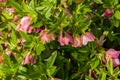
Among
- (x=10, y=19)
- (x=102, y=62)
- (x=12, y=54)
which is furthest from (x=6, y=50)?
(x=102, y=62)

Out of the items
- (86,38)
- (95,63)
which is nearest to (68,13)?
(86,38)

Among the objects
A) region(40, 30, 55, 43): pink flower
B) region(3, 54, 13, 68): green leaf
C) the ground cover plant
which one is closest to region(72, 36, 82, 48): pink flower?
the ground cover plant

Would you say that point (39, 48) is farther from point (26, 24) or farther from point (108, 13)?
point (108, 13)

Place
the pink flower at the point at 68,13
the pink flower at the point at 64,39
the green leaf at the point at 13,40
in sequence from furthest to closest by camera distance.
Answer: the green leaf at the point at 13,40
the pink flower at the point at 68,13
the pink flower at the point at 64,39

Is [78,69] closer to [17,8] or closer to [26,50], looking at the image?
[26,50]

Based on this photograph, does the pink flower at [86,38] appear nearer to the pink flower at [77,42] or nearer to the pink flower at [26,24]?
the pink flower at [77,42]

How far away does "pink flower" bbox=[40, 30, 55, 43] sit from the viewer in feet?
5.58

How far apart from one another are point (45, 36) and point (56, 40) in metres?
0.22

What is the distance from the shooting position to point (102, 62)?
6.28 ft

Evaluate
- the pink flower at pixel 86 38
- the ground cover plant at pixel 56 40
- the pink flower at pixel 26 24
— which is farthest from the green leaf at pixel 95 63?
the pink flower at pixel 26 24

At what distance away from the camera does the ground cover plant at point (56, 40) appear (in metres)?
1.75

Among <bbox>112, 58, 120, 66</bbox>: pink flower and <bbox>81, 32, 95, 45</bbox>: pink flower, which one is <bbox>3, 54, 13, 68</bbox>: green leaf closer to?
<bbox>81, 32, 95, 45</bbox>: pink flower

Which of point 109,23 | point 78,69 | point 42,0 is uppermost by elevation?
point 42,0

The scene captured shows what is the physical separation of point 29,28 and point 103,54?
1.32 feet
